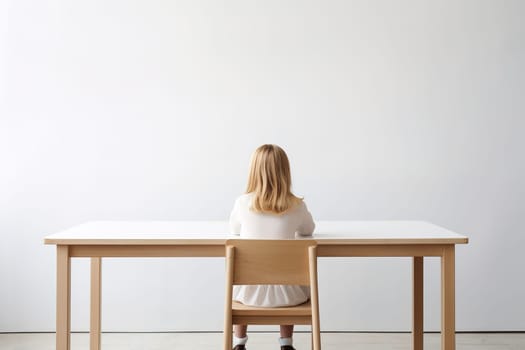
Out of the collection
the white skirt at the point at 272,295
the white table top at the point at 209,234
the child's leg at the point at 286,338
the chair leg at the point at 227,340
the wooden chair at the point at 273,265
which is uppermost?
the white table top at the point at 209,234

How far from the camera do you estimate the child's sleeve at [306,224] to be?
2592 mm

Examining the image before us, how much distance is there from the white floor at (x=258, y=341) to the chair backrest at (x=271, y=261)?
1.41m

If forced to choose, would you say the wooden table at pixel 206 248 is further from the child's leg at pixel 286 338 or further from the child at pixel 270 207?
the child's leg at pixel 286 338

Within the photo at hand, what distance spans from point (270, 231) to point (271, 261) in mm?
307

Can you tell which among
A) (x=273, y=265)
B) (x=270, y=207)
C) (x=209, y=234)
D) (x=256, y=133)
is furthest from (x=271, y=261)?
(x=256, y=133)

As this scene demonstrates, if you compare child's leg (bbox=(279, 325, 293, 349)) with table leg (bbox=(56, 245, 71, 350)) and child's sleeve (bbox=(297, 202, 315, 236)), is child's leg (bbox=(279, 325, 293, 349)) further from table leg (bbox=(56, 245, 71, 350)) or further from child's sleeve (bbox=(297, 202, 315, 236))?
table leg (bbox=(56, 245, 71, 350))

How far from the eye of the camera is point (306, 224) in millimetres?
2602

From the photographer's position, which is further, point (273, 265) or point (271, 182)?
point (271, 182)

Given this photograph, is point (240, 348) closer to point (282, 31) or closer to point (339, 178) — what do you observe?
point (339, 178)

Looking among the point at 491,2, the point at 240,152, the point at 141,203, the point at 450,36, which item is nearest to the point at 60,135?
the point at 141,203

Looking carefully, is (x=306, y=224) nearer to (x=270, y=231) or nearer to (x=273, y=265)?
(x=270, y=231)

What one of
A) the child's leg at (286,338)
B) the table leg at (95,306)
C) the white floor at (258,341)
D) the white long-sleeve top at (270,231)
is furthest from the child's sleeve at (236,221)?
the white floor at (258,341)

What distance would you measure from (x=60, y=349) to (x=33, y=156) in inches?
69.1

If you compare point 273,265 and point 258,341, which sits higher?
point 273,265
